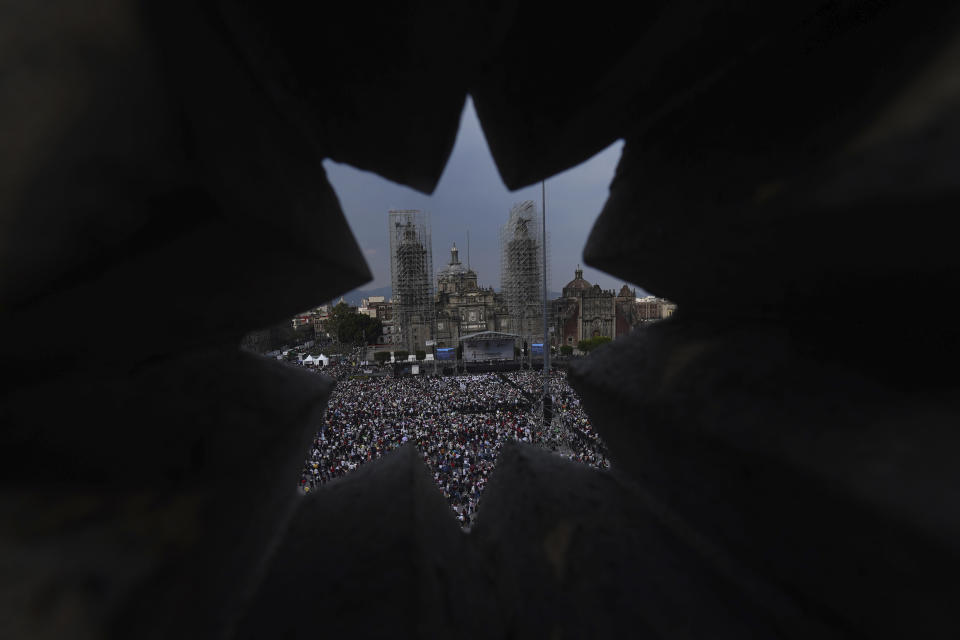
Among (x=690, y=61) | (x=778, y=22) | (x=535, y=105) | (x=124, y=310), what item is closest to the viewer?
(x=124, y=310)

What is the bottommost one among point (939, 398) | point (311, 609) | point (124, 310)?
point (311, 609)

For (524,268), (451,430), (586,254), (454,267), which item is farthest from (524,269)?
(586,254)

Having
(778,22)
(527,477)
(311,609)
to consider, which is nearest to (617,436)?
(527,477)

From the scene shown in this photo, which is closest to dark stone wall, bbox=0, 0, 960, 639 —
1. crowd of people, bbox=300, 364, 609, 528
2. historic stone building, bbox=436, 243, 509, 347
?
crowd of people, bbox=300, 364, 609, 528

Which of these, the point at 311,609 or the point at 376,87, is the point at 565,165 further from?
the point at 311,609

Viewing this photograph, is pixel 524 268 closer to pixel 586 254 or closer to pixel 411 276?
pixel 411 276

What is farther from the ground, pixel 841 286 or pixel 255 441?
pixel 841 286

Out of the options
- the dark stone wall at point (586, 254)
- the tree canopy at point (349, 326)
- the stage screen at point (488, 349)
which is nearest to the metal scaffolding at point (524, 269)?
the stage screen at point (488, 349)

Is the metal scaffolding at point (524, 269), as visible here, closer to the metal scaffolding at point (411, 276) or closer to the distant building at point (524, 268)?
the distant building at point (524, 268)
